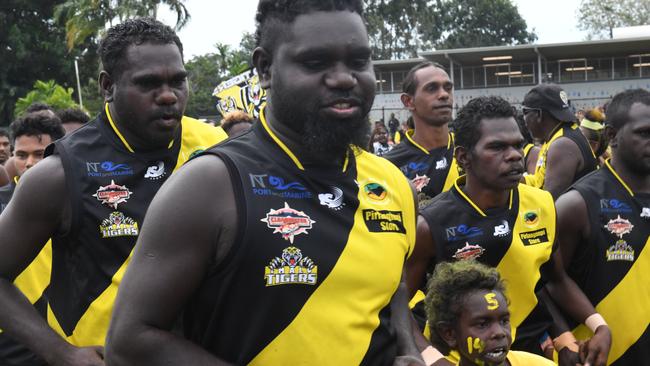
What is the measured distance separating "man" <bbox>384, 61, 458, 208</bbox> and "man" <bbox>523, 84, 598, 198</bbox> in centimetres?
81

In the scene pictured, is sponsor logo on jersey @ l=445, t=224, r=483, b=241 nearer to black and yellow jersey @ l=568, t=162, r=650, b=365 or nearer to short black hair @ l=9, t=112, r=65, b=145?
black and yellow jersey @ l=568, t=162, r=650, b=365

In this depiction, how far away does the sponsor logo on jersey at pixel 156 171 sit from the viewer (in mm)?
3646

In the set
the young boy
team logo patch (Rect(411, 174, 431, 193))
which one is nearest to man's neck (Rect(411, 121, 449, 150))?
team logo patch (Rect(411, 174, 431, 193))

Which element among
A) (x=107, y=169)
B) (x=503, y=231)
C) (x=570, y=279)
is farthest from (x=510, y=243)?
(x=107, y=169)

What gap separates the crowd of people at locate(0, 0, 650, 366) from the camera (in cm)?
220

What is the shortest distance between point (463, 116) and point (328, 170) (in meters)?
2.60

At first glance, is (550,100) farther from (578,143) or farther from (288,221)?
(288,221)

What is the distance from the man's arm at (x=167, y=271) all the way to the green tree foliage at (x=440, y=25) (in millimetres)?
49014

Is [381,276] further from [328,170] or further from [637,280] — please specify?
[637,280]

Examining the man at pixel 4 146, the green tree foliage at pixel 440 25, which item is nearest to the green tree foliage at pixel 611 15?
the green tree foliage at pixel 440 25

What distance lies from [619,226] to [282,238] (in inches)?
123

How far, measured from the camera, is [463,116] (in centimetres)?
492

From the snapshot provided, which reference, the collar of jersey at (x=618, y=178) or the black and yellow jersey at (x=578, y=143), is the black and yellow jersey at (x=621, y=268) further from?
the black and yellow jersey at (x=578, y=143)

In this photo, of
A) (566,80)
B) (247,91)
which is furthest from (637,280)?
(566,80)
